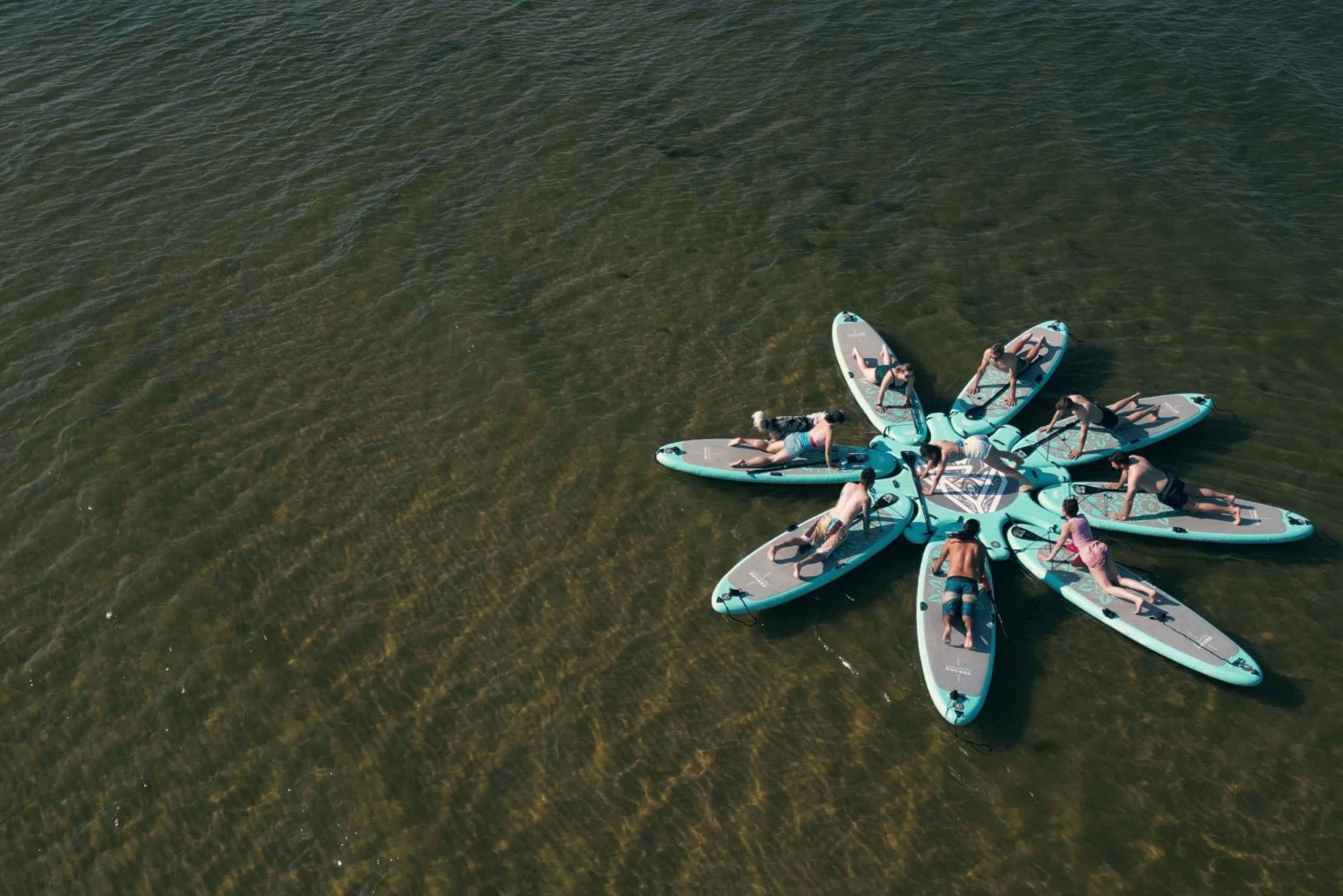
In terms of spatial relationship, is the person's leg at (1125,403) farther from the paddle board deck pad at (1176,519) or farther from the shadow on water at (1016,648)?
the shadow on water at (1016,648)

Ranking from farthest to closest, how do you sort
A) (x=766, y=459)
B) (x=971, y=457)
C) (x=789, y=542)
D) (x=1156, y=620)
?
(x=766, y=459) < (x=971, y=457) < (x=789, y=542) < (x=1156, y=620)

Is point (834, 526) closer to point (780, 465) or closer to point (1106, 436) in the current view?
point (780, 465)

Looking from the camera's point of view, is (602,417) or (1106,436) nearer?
(1106,436)

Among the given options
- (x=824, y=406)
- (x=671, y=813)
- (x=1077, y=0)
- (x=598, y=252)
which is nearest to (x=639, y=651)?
(x=671, y=813)

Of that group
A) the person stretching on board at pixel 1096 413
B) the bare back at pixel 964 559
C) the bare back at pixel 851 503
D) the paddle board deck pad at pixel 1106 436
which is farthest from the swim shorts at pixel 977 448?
the bare back at pixel 851 503

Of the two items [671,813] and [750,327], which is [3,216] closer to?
[750,327]

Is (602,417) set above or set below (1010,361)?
below

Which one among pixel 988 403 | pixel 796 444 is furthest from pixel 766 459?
pixel 988 403
